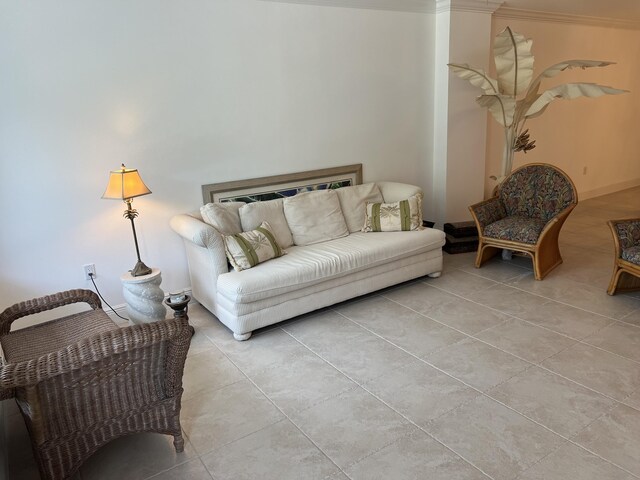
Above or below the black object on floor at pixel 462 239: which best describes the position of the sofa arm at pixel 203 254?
above

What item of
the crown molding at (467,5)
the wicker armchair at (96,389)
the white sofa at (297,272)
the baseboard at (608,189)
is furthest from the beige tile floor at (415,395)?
the baseboard at (608,189)

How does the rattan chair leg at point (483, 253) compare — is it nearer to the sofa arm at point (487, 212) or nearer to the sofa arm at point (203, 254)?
the sofa arm at point (487, 212)

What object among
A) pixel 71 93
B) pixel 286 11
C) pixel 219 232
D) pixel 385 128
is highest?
pixel 286 11

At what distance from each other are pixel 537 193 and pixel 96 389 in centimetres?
405

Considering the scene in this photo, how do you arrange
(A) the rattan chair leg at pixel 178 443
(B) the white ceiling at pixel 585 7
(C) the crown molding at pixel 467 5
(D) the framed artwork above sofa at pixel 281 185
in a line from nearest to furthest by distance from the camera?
(A) the rattan chair leg at pixel 178 443 → (D) the framed artwork above sofa at pixel 281 185 → (C) the crown molding at pixel 467 5 → (B) the white ceiling at pixel 585 7

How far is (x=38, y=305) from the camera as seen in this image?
2.63m

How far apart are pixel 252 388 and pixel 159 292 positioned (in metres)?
1.03

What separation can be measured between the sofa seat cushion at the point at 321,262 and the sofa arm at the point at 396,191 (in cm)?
47

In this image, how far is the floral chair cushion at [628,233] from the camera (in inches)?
145

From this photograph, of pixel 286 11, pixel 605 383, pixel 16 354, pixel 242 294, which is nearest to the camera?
pixel 16 354

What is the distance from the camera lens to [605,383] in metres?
2.66

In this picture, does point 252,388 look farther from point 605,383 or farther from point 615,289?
point 615,289

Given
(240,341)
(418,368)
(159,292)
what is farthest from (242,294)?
(418,368)

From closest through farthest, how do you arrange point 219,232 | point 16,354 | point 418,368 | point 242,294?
point 16,354 < point 418,368 < point 242,294 < point 219,232
